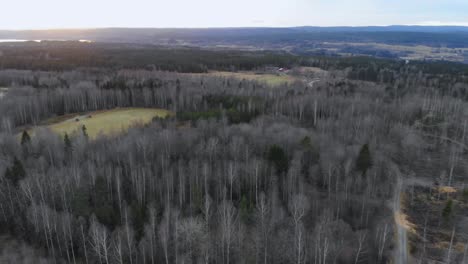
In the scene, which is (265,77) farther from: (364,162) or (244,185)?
(244,185)

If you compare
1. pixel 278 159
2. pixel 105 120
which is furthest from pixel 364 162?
pixel 105 120

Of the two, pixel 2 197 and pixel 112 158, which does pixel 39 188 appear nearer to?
pixel 2 197

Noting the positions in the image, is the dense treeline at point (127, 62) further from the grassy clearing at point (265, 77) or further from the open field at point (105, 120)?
the open field at point (105, 120)

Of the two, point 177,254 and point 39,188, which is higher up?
point 39,188

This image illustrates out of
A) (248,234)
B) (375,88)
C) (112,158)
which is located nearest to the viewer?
(248,234)

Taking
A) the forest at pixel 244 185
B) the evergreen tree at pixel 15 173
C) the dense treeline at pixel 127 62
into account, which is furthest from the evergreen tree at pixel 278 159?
the dense treeline at pixel 127 62

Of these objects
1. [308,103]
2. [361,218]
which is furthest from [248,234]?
[308,103]

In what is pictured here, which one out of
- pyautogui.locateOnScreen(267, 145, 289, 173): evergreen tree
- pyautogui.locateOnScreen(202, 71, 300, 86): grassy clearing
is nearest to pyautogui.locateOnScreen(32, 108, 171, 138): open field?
pyautogui.locateOnScreen(267, 145, 289, 173): evergreen tree

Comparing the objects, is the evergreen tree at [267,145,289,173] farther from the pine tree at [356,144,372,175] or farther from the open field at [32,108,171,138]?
the open field at [32,108,171,138]
